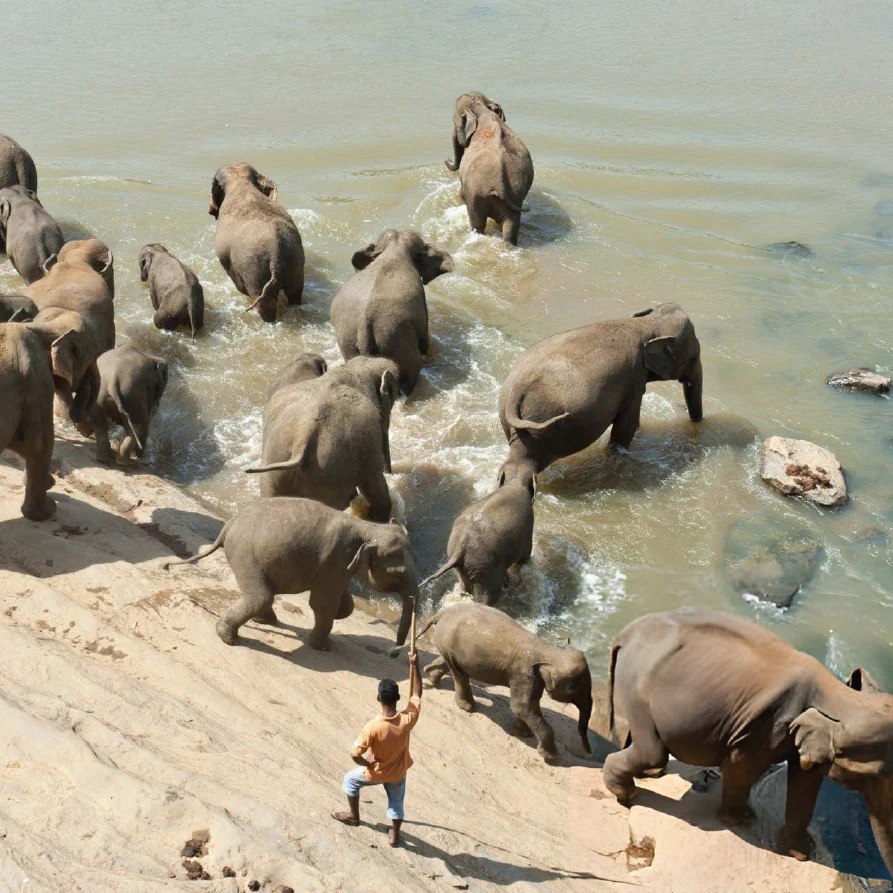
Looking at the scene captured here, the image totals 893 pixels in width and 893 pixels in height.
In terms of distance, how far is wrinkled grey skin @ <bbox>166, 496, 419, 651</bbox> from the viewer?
686cm

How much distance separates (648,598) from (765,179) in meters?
10.1

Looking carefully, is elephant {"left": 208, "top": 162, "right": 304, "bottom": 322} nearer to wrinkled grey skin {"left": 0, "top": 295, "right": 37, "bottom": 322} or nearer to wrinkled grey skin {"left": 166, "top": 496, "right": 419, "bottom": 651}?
wrinkled grey skin {"left": 0, "top": 295, "right": 37, "bottom": 322}

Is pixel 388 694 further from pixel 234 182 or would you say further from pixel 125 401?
pixel 234 182

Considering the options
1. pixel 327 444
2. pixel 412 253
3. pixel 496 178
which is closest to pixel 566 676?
pixel 327 444

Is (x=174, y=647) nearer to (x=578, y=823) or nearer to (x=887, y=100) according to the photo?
(x=578, y=823)

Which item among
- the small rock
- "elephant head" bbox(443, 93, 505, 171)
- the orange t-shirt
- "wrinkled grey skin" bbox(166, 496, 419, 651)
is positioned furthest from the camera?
"elephant head" bbox(443, 93, 505, 171)

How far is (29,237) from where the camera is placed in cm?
1231

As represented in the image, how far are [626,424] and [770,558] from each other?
1.84 metres

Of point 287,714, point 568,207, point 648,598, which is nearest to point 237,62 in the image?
point 568,207

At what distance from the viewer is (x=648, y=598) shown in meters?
8.62

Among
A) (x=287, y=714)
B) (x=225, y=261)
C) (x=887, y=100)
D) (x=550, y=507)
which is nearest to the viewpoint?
(x=287, y=714)

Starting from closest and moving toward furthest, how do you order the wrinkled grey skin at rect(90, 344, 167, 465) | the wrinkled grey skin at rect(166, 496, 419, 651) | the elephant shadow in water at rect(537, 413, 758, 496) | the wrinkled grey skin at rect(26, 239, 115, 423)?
1. the wrinkled grey skin at rect(166, 496, 419, 651)
2. the wrinkled grey skin at rect(26, 239, 115, 423)
3. the wrinkled grey skin at rect(90, 344, 167, 465)
4. the elephant shadow in water at rect(537, 413, 758, 496)

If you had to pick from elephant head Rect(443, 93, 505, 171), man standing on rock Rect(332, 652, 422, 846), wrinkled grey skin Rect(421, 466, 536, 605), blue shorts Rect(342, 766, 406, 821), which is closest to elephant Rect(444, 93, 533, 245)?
elephant head Rect(443, 93, 505, 171)

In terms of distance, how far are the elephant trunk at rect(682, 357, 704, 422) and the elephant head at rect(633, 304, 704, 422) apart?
0.01 meters
